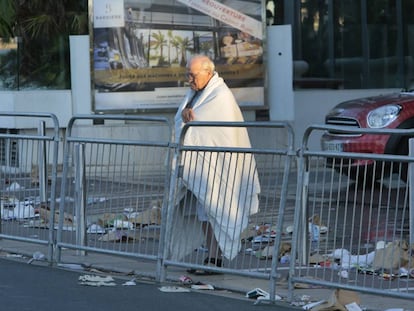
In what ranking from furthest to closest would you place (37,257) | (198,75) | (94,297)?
(37,257) → (198,75) → (94,297)

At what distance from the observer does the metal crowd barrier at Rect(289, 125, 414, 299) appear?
743cm

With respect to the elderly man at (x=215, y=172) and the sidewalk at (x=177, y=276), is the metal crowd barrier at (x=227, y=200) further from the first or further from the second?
the sidewalk at (x=177, y=276)

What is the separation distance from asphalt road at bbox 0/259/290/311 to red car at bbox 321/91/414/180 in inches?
205

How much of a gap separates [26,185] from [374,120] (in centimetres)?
525

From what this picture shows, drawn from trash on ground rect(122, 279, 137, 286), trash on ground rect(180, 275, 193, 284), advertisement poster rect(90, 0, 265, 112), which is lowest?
trash on ground rect(122, 279, 137, 286)

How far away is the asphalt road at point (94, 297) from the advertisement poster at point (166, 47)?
8528mm

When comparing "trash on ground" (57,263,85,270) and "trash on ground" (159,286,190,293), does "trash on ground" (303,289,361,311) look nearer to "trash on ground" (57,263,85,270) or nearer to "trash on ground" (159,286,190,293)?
"trash on ground" (159,286,190,293)

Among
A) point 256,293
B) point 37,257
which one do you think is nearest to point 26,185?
point 37,257

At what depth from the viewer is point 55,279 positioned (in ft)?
28.0

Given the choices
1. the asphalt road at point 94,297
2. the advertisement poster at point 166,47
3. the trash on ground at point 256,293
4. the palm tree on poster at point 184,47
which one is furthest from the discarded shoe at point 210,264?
the palm tree on poster at point 184,47

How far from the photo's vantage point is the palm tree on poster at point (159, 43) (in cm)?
1722

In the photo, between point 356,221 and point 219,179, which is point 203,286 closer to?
point 219,179

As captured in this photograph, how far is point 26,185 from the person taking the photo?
1034 centimetres

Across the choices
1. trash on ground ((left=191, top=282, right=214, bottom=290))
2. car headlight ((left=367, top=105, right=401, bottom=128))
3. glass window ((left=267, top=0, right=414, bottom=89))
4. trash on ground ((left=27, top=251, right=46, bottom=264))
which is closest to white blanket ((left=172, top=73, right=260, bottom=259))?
trash on ground ((left=191, top=282, right=214, bottom=290))
